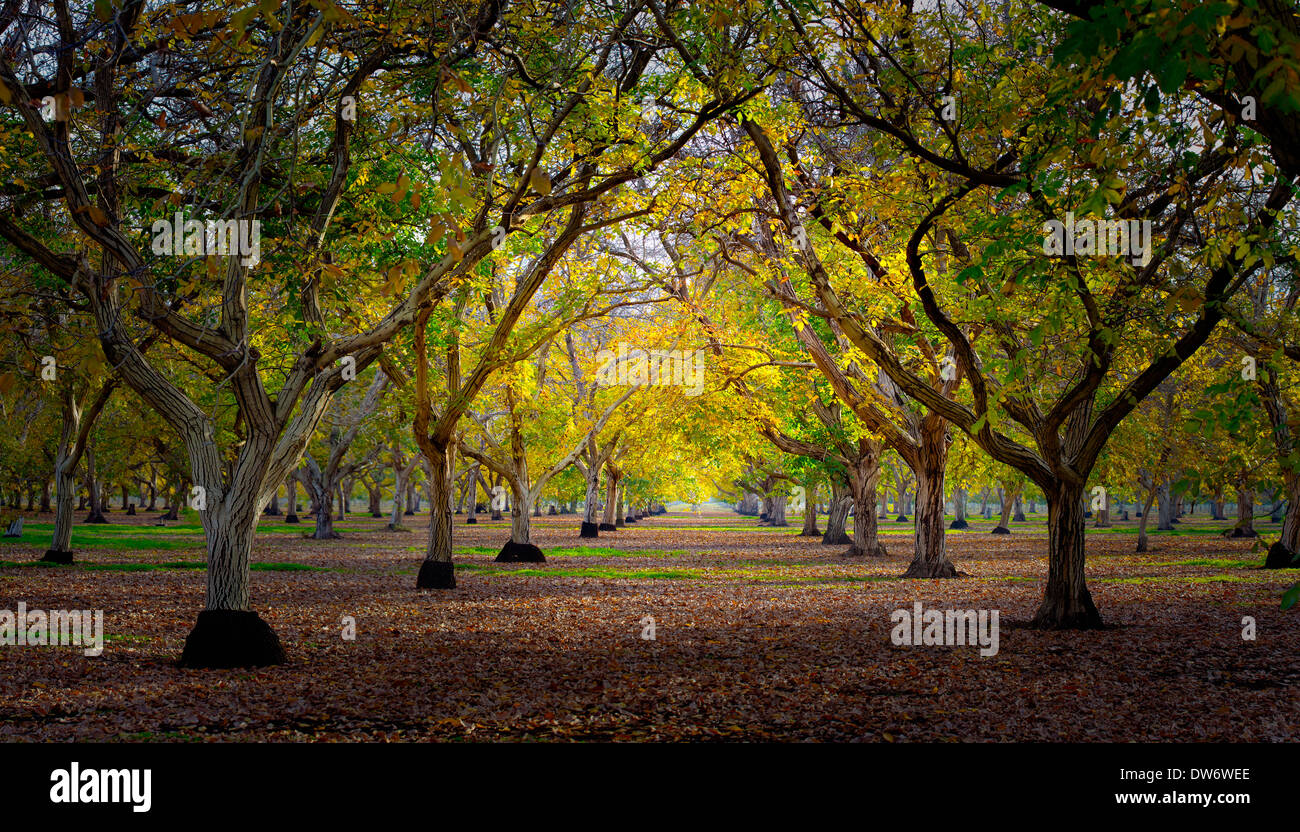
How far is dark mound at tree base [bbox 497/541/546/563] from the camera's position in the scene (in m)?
23.8

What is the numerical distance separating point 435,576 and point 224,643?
8.11 m

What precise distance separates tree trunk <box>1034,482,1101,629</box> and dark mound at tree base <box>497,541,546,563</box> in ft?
50.8

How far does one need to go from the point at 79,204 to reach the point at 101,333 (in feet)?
4.15

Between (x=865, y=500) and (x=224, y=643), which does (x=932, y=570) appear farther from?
(x=224, y=643)

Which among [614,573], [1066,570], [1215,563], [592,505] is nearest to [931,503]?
Answer: [1066,570]

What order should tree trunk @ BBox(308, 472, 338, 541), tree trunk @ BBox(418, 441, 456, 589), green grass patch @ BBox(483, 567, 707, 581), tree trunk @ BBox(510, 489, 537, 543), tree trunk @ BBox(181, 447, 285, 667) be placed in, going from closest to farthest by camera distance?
tree trunk @ BBox(181, 447, 285, 667)
tree trunk @ BBox(418, 441, 456, 589)
green grass patch @ BBox(483, 567, 707, 581)
tree trunk @ BBox(510, 489, 537, 543)
tree trunk @ BBox(308, 472, 338, 541)

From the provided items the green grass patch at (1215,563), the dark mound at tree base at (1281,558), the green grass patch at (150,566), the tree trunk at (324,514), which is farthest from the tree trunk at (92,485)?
the dark mound at tree base at (1281,558)

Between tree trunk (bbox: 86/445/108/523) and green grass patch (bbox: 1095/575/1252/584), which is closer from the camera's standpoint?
green grass patch (bbox: 1095/575/1252/584)

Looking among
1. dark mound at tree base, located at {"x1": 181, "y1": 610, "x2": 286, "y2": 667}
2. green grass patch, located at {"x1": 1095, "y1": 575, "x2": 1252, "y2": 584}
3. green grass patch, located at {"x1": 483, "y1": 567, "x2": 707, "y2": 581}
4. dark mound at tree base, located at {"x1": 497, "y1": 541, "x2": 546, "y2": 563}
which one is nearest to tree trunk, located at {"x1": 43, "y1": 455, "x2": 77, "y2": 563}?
green grass patch, located at {"x1": 483, "y1": 567, "x2": 707, "y2": 581}

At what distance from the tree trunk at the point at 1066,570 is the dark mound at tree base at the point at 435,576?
36.5ft

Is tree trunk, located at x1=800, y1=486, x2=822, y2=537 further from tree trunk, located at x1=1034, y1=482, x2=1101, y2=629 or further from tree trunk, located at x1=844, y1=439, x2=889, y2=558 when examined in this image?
tree trunk, located at x1=1034, y1=482, x2=1101, y2=629
